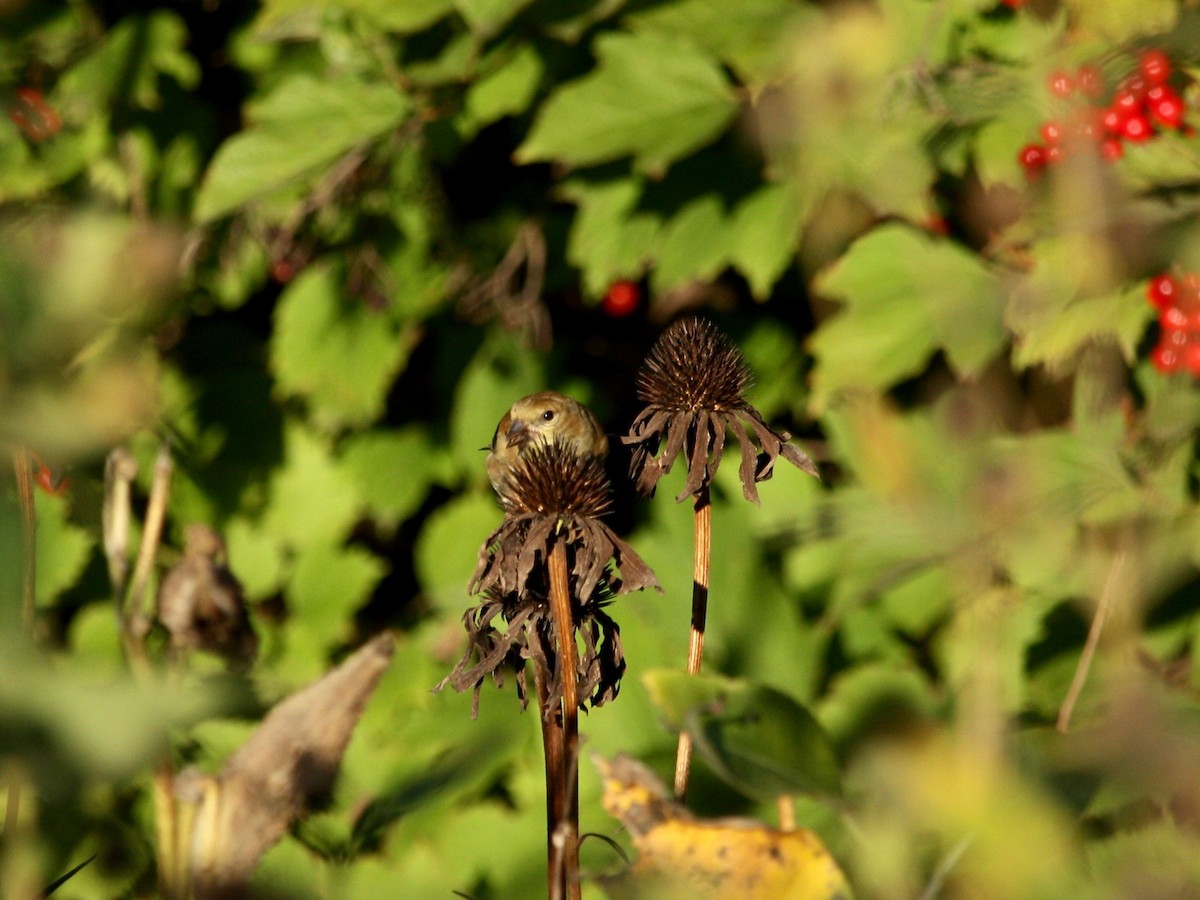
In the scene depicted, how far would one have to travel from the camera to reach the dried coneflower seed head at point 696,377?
68 cm

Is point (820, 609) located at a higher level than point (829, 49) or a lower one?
lower

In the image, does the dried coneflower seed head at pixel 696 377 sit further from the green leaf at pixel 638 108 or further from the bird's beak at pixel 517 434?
the green leaf at pixel 638 108

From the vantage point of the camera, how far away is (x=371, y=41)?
1.70 m

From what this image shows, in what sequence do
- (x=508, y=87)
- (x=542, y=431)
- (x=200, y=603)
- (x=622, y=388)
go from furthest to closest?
(x=622, y=388) → (x=508, y=87) → (x=200, y=603) → (x=542, y=431)

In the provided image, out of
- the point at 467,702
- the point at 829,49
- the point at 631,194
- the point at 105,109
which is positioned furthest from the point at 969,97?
the point at 105,109

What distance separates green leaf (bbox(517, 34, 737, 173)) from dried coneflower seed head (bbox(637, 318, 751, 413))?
842 mm

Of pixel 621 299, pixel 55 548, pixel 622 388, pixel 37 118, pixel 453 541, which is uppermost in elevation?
pixel 37 118

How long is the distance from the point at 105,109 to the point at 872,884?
1810 millimetres

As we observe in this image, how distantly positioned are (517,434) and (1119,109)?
1.04m

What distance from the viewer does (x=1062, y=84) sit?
1468mm

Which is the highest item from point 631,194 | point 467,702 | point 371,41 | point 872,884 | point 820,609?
point 371,41

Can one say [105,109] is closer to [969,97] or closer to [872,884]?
[969,97]

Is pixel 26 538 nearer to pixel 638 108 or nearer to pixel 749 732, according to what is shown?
pixel 749 732

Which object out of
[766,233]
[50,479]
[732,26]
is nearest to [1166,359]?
[766,233]
